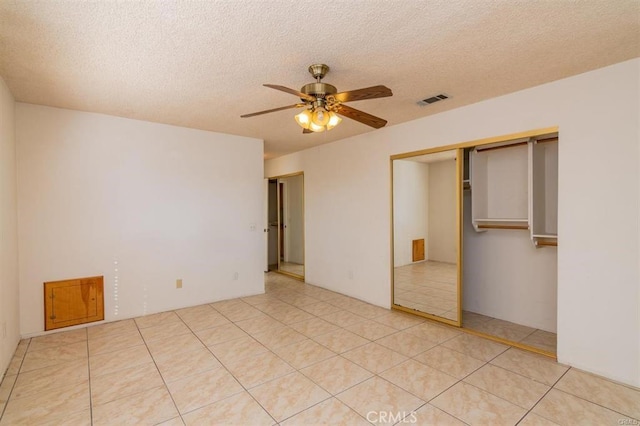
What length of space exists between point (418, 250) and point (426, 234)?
0.25 meters

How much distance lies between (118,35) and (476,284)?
4387mm

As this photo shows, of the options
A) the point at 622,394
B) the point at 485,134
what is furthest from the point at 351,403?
the point at 485,134

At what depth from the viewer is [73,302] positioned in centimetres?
349

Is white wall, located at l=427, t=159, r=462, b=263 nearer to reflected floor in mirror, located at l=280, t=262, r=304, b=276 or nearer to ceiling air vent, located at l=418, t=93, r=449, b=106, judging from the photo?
ceiling air vent, located at l=418, t=93, r=449, b=106

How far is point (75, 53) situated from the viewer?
2.21 meters

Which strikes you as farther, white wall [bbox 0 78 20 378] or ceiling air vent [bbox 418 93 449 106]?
ceiling air vent [bbox 418 93 449 106]

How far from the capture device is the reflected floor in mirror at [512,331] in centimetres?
306

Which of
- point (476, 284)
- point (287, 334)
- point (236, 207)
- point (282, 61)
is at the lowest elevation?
point (287, 334)

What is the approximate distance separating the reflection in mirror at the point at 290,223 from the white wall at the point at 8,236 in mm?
4368

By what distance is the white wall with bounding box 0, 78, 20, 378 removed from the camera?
8.43 feet

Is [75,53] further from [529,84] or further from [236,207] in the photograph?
[529,84]

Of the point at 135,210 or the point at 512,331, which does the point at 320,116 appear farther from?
the point at 512,331

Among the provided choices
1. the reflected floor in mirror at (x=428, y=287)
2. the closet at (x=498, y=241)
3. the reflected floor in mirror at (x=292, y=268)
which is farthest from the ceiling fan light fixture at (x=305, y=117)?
the reflected floor in mirror at (x=292, y=268)

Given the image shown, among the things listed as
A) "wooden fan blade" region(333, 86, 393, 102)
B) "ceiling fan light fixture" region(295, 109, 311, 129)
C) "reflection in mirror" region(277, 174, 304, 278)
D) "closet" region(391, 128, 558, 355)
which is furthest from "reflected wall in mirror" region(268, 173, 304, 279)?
"wooden fan blade" region(333, 86, 393, 102)
